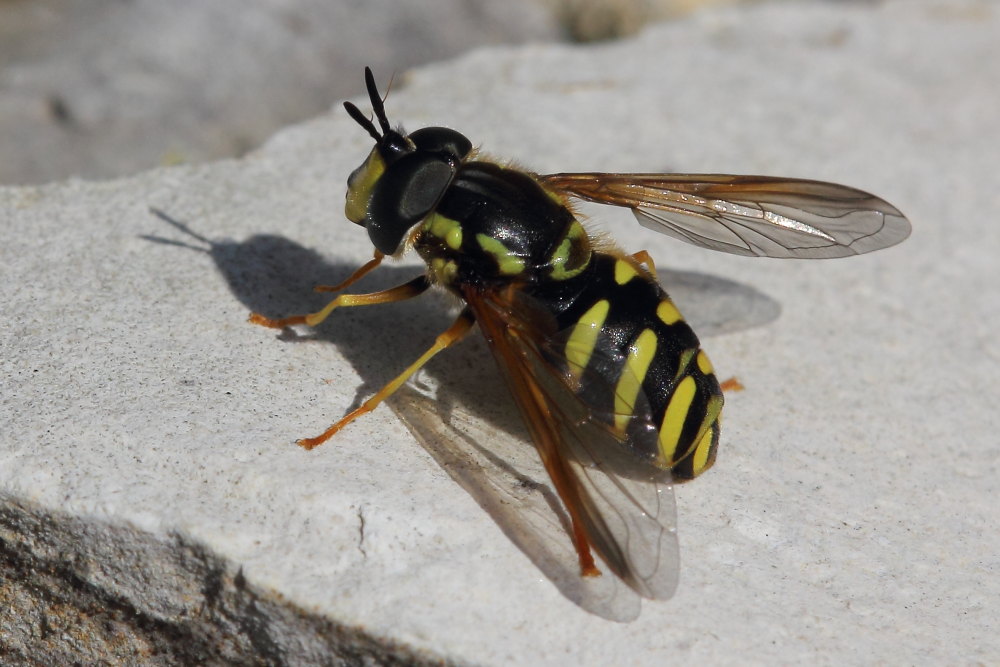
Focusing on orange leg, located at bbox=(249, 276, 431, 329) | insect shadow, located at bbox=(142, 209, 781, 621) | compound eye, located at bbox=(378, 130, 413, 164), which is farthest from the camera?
orange leg, located at bbox=(249, 276, 431, 329)

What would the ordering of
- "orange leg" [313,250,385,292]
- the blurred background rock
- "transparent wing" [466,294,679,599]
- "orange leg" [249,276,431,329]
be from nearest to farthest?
"transparent wing" [466,294,679,599], "orange leg" [249,276,431,329], "orange leg" [313,250,385,292], the blurred background rock

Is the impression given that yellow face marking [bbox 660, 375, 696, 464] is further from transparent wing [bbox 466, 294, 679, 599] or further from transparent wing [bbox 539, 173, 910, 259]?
transparent wing [bbox 539, 173, 910, 259]

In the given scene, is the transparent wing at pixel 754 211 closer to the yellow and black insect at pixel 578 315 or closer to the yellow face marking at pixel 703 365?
the yellow and black insect at pixel 578 315

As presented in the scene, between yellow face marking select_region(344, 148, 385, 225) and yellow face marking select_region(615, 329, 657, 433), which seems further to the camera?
yellow face marking select_region(344, 148, 385, 225)

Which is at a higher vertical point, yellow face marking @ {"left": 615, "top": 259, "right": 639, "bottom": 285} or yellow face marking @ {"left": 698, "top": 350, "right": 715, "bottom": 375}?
yellow face marking @ {"left": 615, "top": 259, "right": 639, "bottom": 285}

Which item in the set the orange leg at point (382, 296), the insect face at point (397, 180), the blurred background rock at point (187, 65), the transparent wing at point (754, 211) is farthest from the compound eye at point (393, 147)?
the blurred background rock at point (187, 65)

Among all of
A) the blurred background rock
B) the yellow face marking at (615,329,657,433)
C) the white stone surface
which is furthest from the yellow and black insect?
the blurred background rock

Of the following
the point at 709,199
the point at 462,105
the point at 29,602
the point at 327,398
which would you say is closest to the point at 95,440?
the point at 29,602

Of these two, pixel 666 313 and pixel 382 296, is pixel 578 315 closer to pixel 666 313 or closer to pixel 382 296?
pixel 666 313

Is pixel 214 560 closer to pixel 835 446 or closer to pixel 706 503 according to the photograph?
pixel 706 503
